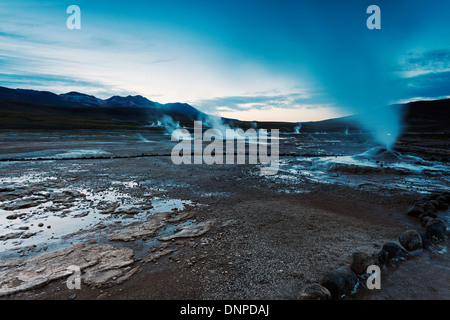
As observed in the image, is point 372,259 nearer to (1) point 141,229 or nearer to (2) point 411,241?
(2) point 411,241

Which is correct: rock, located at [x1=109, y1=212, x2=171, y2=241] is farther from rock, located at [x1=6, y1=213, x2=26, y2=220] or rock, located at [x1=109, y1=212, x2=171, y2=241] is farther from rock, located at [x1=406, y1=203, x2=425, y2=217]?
rock, located at [x1=406, y1=203, x2=425, y2=217]

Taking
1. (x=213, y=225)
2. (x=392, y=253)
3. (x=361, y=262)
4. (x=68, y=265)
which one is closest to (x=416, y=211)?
(x=392, y=253)

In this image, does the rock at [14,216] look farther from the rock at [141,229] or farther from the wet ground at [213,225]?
the rock at [141,229]

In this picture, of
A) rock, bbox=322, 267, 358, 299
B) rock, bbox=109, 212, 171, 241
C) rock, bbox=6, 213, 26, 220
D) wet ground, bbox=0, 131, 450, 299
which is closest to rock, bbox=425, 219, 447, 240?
wet ground, bbox=0, 131, 450, 299

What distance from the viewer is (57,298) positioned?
368cm

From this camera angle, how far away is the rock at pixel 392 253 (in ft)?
15.6

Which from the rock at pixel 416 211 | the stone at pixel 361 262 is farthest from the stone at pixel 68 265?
the rock at pixel 416 211

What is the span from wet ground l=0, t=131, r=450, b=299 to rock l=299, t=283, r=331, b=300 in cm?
26

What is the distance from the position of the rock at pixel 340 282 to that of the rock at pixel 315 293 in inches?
10.6

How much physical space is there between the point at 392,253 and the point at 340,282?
1879 millimetres

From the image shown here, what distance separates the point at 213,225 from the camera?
6.57 m

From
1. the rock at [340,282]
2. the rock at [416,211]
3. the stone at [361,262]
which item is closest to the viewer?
the rock at [340,282]

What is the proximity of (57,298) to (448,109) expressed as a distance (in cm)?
17486

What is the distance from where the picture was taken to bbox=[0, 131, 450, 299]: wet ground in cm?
407
